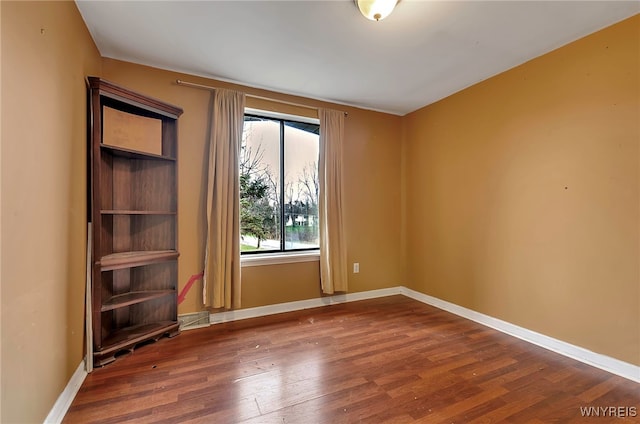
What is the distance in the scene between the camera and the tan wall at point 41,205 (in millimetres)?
1130

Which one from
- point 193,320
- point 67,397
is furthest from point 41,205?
point 193,320

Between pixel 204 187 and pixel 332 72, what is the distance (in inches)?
66.4

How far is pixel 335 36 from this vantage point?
6.89ft

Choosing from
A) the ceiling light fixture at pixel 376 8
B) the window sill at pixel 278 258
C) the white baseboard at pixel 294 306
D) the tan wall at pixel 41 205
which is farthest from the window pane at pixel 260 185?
the ceiling light fixture at pixel 376 8

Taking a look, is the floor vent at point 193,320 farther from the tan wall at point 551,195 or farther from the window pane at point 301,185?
the tan wall at point 551,195

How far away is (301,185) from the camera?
3.42 meters

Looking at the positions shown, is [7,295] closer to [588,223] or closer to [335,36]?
[335,36]

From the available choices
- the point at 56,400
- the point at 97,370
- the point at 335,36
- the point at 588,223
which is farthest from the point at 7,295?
the point at 588,223

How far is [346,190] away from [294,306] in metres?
1.54

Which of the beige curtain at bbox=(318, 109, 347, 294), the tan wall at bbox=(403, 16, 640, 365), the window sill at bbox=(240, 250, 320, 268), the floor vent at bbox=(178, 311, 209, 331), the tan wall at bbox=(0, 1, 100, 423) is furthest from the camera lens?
the beige curtain at bbox=(318, 109, 347, 294)

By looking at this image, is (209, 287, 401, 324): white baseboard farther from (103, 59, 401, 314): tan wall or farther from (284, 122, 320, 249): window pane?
(284, 122, 320, 249): window pane

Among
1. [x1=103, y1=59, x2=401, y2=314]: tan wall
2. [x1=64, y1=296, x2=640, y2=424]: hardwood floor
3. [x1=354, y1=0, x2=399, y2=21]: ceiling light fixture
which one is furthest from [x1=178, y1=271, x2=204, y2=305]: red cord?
[x1=354, y1=0, x2=399, y2=21]: ceiling light fixture

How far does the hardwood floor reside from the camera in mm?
1543

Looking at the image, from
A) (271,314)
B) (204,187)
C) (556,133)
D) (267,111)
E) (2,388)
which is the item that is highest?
(267,111)
